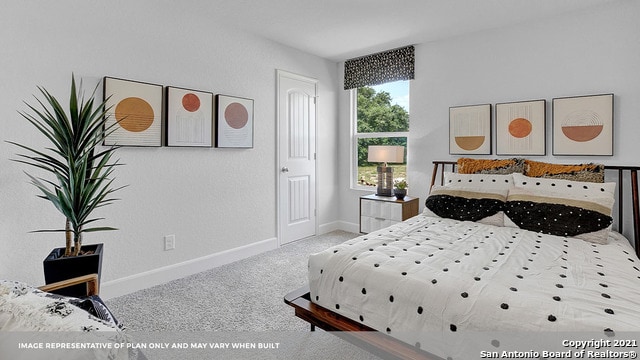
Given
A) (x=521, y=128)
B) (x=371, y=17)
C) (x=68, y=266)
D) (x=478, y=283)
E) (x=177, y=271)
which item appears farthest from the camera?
(x=521, y=128)

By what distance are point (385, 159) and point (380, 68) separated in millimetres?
1278

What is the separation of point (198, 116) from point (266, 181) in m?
1.13

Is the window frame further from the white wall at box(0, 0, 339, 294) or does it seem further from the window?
the white wall at box(0, 0, 339, 294)

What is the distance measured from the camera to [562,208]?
2.40 meters

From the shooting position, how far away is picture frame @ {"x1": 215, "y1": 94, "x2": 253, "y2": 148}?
3335 millimetres

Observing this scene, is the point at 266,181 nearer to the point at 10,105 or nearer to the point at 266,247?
the point at 266,247

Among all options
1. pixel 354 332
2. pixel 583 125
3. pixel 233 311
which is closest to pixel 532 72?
pixel 583 125

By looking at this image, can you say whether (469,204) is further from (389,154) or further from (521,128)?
(389,154)

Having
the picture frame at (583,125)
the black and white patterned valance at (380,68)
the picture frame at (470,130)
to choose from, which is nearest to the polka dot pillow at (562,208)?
the picture frame at (583,125)

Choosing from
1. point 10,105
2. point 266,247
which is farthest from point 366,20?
point 10,105

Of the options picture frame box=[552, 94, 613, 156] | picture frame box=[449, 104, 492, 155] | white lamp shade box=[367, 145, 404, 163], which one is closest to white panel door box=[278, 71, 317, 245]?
white lamp shade box=[367, 145, 404, 163]

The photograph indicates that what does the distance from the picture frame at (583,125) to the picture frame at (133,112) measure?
377 centimetres

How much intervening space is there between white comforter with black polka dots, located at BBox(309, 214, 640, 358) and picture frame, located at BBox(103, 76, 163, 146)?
1896 millimetres

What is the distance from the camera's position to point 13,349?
0.88 m
